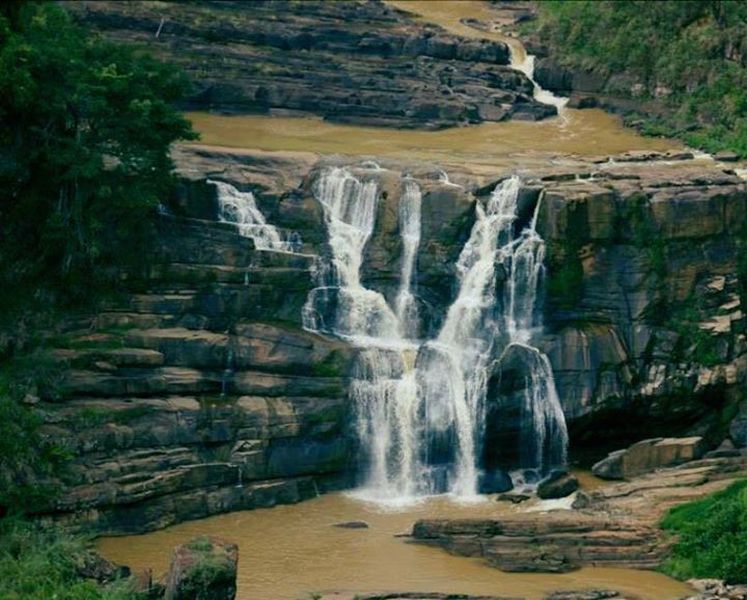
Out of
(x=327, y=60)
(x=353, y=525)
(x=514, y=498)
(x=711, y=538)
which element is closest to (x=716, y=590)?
(x=711, y=538)

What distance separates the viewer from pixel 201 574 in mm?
31641

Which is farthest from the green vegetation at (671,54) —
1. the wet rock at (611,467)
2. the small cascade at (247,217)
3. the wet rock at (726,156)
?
the small cascade at (247,217)

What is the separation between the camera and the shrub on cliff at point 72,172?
141 feet

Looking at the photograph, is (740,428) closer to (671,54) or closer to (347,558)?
(347,558)

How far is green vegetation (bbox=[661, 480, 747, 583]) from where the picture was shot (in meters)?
37.0

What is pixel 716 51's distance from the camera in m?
59.1

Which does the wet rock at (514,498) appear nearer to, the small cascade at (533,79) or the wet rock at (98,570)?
the wet rock at (98,570)

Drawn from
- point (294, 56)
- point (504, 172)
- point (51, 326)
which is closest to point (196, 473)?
point (51, 326)

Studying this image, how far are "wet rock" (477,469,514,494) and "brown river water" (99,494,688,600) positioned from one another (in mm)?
735

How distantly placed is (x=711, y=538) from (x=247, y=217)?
1538 cm

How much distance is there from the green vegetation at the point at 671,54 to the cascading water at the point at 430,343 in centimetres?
1140

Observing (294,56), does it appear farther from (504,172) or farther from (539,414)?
(539,414)

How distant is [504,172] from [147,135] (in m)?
9.66

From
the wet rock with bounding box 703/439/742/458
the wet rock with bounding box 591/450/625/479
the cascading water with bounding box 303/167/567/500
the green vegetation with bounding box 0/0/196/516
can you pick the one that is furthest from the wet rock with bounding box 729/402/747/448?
the green vegetation with bounding box 0/0/196/516
